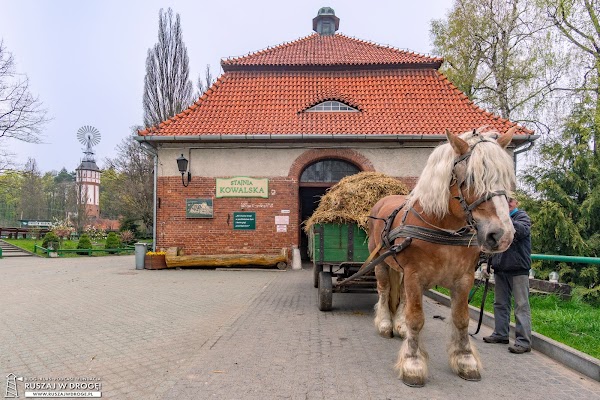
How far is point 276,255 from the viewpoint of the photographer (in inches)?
459

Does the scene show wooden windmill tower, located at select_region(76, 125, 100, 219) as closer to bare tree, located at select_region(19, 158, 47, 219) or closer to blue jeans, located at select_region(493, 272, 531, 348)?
bare tree, located at select_region(19, 158, 47, 219)

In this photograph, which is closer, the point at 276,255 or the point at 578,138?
the point at 578,138

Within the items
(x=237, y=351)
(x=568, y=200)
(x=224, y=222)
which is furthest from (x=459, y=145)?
(x=224, y=222)

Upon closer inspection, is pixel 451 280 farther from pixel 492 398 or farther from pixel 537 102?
pixel 537 102

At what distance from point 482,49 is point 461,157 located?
19.3 m

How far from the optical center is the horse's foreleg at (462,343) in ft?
10.7

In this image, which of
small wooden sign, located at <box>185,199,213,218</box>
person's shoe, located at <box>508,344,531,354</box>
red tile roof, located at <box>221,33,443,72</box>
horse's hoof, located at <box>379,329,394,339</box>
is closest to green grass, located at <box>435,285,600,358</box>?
person's shoe, located at <box>508,344,531,354</box>

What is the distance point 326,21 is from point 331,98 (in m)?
7.68

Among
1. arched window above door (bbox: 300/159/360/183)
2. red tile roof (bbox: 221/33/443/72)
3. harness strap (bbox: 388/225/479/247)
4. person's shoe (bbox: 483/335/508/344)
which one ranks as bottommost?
person's shoe (bbox: 483/335/508/344)

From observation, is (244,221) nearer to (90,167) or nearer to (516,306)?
(516,306)

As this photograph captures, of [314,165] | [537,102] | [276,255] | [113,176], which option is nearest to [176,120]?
[314,165]

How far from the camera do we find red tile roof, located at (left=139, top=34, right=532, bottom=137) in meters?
12.1

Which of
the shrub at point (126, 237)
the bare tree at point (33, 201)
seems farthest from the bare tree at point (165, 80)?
the bare tree at point (33, 201)

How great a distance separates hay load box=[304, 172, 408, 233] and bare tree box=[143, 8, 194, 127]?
69.2 ft
